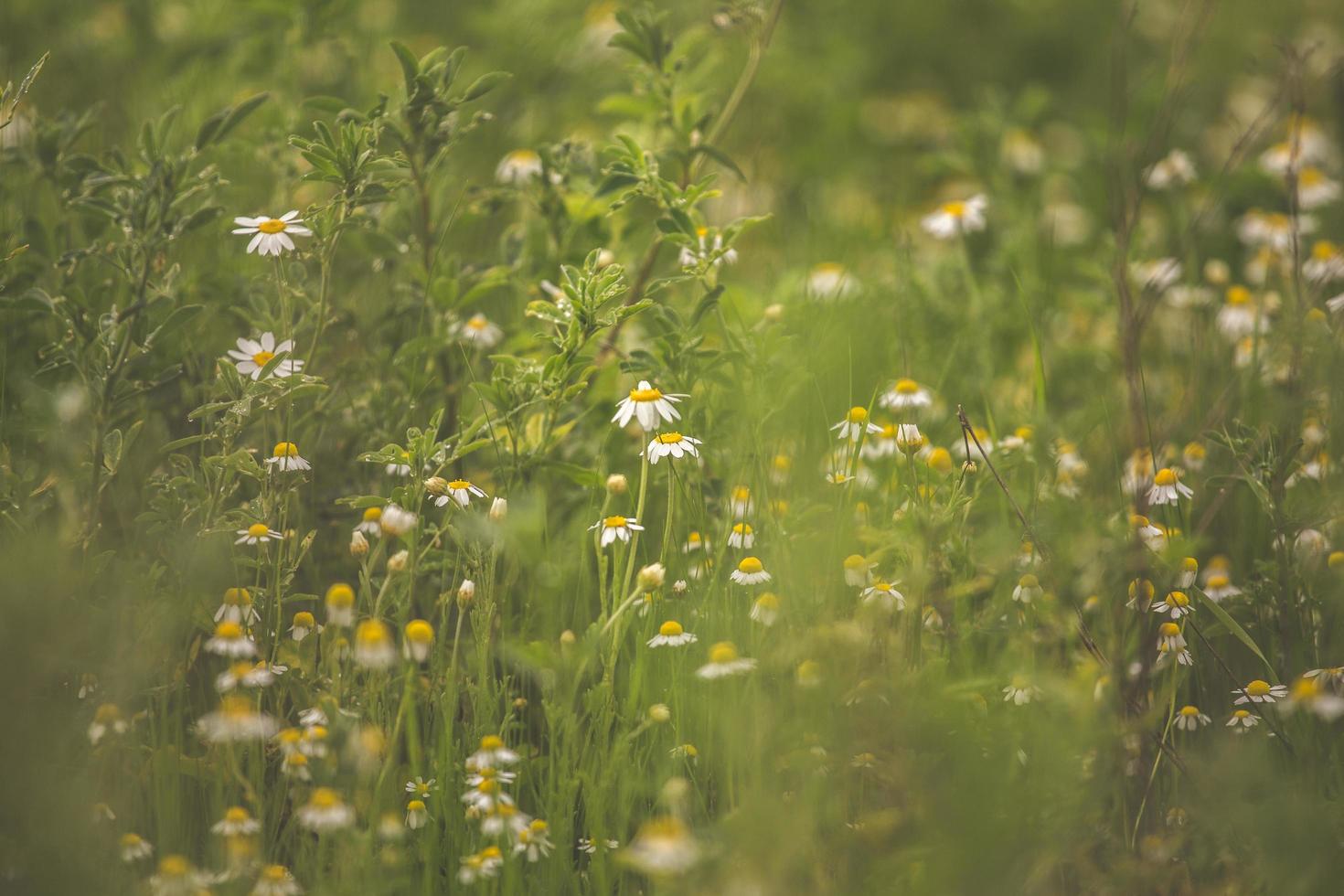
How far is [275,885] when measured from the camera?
142 cm

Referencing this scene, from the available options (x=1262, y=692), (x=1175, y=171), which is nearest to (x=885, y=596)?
(x=1262, y=692)

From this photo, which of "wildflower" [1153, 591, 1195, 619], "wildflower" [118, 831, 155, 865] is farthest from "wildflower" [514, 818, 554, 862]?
"wildflower" [1153, 591, 1195, 619]

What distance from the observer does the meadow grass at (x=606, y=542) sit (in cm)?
147

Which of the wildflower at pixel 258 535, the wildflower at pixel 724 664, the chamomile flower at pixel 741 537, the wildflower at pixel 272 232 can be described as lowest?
the wildflower at pixel 724 664

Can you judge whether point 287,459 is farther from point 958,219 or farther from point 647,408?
point 958,219

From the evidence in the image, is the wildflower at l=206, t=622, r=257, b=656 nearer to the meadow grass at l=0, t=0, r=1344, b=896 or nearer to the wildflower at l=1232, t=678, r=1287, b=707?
the meadow grass at l=0, t=0, r=1344, b=896

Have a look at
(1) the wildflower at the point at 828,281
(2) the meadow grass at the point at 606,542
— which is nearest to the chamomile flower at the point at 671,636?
(2) the meadow grass at the point at 606,542

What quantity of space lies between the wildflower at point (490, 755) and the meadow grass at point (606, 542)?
0.11 ft

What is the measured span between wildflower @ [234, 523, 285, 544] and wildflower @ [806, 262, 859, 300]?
1.76m

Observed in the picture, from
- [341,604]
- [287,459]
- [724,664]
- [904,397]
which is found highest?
[904,397]

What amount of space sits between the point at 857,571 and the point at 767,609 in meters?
0.19

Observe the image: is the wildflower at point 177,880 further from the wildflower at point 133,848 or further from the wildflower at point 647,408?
the wildflower at point 647,408

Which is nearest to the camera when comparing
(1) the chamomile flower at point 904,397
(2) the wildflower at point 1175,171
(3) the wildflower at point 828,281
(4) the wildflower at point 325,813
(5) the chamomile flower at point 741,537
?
(4) the wildflower at point 325,813

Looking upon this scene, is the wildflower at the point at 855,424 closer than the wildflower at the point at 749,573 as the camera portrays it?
No
